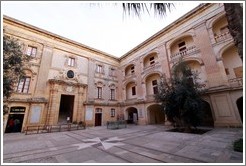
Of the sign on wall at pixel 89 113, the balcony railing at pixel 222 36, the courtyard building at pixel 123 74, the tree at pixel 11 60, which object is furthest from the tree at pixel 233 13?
the sign on wall at pixel 89 113

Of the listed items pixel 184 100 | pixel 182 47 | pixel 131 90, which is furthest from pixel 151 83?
pixel 184 100

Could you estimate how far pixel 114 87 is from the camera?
76.8ft

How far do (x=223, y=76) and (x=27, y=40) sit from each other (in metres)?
22.0

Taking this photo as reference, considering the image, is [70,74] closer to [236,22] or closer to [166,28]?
[166,28]

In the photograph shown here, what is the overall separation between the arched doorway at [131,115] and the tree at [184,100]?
9718 mm

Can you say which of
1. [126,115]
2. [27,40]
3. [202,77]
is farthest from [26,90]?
[202,77]

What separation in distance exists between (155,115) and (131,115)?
4.81 metres

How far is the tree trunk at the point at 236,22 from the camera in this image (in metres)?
2.61

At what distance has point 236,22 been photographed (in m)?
2.79

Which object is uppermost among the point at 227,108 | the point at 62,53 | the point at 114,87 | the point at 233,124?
the point at 62,53

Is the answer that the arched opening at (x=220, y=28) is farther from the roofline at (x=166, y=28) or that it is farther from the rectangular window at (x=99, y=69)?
the rectangular window at (x=99, y=69)

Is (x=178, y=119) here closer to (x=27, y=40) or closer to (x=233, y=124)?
(x=233, y=124)

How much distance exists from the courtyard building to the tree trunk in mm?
10499

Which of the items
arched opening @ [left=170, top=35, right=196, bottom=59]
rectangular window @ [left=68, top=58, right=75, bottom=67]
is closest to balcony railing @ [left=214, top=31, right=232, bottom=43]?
arched opening @ [left=170, top=35, right=196, bottom=59]
